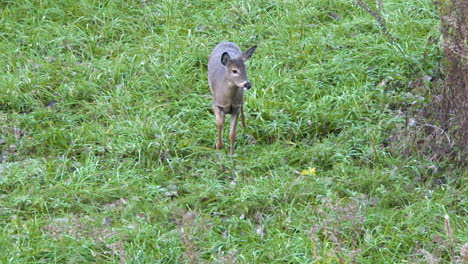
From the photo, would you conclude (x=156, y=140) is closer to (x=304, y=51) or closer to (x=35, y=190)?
(x=35, y=190)

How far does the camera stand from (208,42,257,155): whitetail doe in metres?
7.05

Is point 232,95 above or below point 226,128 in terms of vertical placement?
above

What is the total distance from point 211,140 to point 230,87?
58 cm

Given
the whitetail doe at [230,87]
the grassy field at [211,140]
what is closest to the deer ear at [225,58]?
the whitetail doe at [230,87]

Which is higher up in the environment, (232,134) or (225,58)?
(225,58)

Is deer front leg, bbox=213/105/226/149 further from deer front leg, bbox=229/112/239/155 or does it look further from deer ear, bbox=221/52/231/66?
deer ear, bbox=221/52/231/66

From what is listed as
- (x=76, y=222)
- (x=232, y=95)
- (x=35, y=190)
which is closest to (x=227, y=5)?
(x=232, y=95)

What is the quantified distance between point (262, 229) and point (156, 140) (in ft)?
5.91

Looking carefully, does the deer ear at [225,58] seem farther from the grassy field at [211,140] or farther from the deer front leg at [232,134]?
the grassy field at [211,140]

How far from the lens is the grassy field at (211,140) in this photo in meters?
5.54

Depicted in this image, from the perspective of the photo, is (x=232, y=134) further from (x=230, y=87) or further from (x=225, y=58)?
(x=225, y=58)

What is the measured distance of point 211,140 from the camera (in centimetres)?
751

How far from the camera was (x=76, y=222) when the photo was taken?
5.75 meters

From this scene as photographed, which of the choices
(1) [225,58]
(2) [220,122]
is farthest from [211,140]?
(1) [225,58]
